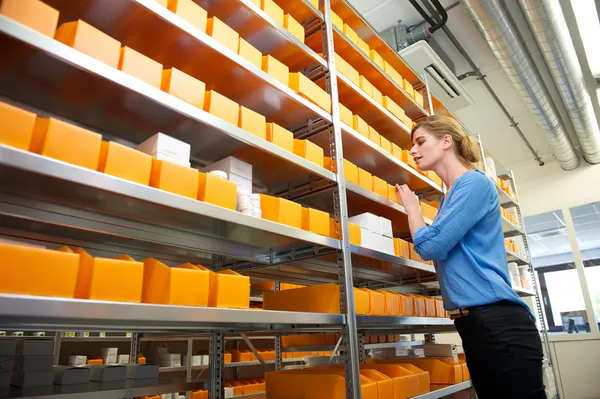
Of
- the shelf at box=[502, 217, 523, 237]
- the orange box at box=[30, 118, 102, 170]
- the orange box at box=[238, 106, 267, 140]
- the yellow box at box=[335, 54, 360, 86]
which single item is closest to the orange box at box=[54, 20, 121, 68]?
the orange box at box=[30, 118, 102, 170]

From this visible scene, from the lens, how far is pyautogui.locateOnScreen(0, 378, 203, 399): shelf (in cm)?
160

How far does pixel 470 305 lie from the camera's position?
1.49 meters

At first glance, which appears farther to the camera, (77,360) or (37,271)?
(77,360)

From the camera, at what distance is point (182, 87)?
1.57 metres

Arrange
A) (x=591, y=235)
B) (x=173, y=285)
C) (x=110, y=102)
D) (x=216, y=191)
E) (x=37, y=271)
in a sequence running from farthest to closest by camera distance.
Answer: (x=591, y=235) < (x=110, y=102) < (x=216, y=191) < (x=173, y=285) < (x=37, y=271)

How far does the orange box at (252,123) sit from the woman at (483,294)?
0.80 metres

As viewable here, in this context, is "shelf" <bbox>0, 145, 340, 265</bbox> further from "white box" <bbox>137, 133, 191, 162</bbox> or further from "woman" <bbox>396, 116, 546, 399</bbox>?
"woman" <bbox>396, 116, 546, 399</bbox>

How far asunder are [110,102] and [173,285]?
2.68ft

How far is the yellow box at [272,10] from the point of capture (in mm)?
2055

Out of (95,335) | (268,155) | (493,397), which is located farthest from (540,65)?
(95,335)

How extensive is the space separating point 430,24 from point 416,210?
2646 millimetres

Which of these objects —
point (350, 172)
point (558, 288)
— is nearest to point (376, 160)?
point (350, 172)

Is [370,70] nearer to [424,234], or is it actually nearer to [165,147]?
[424,234]

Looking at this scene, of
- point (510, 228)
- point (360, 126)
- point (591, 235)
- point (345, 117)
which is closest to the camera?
point (345, 117)
